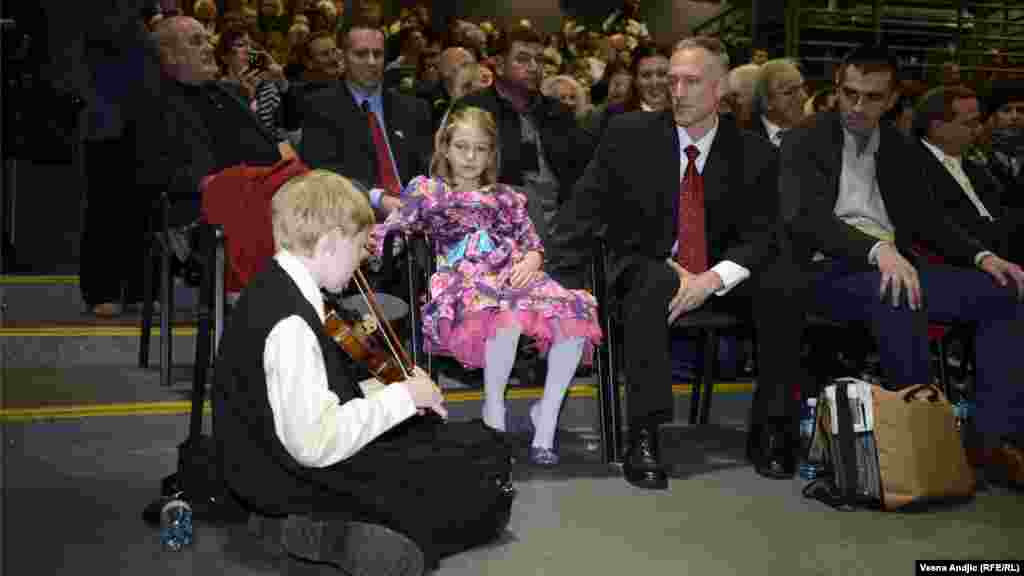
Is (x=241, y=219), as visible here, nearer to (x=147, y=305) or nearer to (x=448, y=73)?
(x=147, y=305)

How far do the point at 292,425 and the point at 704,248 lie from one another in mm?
1696

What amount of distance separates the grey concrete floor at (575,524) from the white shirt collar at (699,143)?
94cm

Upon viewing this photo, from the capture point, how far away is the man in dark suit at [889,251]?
128 inches

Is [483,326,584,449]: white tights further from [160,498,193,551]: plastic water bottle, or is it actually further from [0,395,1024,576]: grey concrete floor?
[160,498,193,551]: plastic water bottle

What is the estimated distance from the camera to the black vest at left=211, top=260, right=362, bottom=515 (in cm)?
225

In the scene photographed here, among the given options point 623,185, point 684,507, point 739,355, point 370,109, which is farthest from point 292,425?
point 739,355

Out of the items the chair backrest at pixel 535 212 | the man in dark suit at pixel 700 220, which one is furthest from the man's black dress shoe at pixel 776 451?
the chair backrest at pixel 535 212

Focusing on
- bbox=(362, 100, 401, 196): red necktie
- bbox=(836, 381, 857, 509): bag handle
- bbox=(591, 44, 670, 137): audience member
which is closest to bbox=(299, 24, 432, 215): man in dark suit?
bbox=(362, 100, 401, 196): red necktie

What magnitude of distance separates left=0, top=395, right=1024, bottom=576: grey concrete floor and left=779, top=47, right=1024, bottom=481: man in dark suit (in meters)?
0.41

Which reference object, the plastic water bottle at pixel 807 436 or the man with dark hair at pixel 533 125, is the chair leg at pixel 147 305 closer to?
the man with dark hair at pixel 533 125

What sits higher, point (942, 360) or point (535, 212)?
point (535, 212)

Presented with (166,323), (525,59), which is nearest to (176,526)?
(166,323)

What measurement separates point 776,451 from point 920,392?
440 mm

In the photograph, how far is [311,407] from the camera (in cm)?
216
